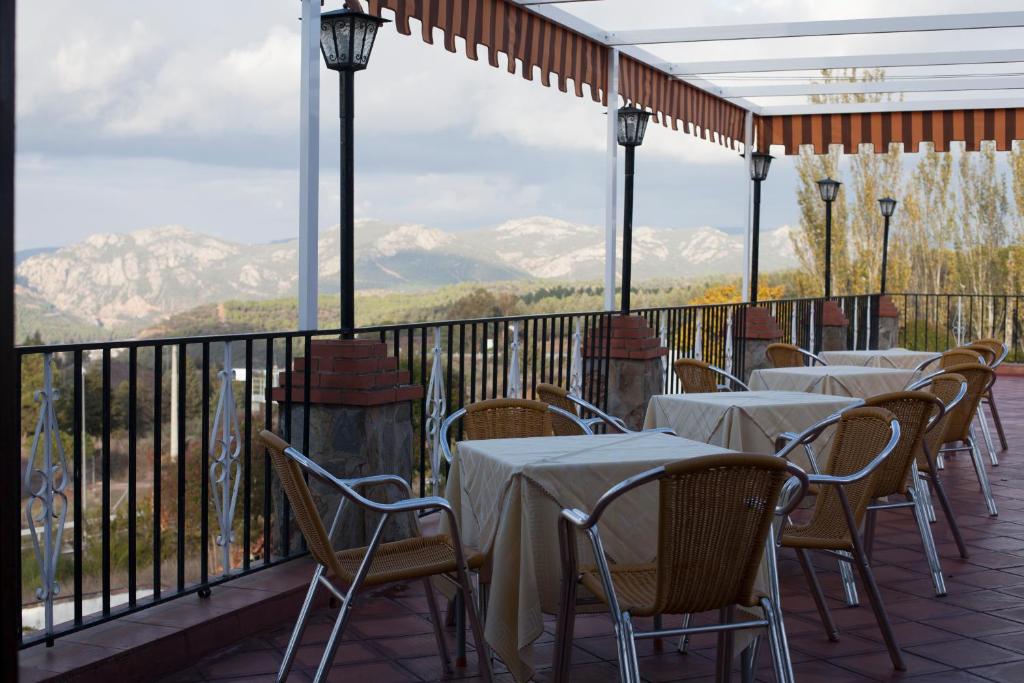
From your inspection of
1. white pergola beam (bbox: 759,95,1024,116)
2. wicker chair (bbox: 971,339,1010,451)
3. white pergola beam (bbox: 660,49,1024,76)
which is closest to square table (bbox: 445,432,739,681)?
wicker chair (bbox: 971,339,1010,451)

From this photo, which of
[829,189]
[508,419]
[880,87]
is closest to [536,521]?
[508,419]

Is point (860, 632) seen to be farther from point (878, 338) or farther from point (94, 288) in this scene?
point (94, 288)

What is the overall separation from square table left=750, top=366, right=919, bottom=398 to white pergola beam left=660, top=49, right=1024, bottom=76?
2.77 metres

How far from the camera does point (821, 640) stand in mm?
3404

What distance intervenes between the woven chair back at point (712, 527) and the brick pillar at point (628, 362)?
4428 mm

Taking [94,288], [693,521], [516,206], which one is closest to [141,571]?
[94,288]

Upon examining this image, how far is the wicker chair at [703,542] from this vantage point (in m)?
2.35

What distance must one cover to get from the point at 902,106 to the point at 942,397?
5.75 metres

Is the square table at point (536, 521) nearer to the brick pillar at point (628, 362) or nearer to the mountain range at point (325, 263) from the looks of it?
the brick pillar at point (628, 362)

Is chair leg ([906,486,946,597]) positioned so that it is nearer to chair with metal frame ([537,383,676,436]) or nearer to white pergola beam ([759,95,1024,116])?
chair with metal frame ([537,383,676,436])

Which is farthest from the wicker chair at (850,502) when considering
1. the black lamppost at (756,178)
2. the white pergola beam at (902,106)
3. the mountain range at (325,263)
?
the mountain range at (325,263)

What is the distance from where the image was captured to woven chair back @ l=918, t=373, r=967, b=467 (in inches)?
176

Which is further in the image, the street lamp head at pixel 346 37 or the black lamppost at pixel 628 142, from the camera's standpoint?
the black lamppost at pixel 628 142

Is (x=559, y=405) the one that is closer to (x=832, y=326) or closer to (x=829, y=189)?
(x=832, y=326)
